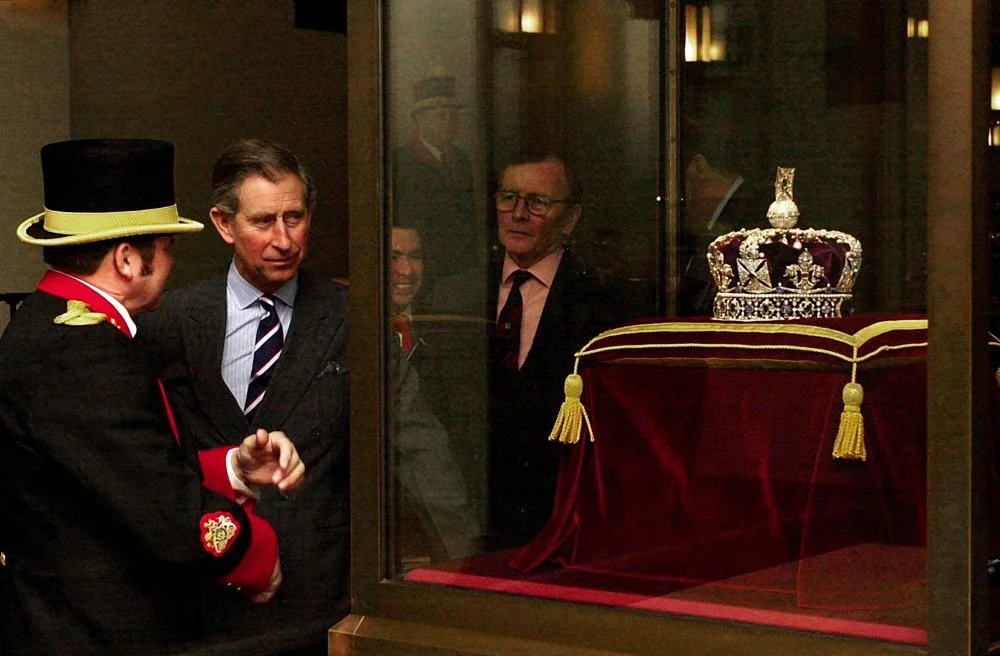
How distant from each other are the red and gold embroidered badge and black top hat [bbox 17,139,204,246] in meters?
0.42

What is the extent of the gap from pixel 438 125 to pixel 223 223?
1.91ft

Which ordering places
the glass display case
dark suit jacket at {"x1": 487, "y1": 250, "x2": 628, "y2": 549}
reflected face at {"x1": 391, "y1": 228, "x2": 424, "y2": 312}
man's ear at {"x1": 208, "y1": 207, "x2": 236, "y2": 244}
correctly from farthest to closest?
1. man's ear at {"x1": 208, "y1": 207, "x2": 236, "y2": 244}
2. reflected face at {"x1": 391, "y1": 228, "x2": 424, "y2": 312}
3. dark suit jacket at {"x1": 487, "y1": 250, "x2": 628, "y2": 549}
4. the glass display case

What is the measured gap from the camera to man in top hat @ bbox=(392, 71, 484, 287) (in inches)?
87.4

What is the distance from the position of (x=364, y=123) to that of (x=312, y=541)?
27.0 inches

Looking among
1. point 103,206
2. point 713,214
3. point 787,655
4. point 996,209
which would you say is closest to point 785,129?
point 713,214

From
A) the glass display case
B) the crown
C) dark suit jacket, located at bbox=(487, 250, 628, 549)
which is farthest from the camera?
dark suit jacket, located at bbox=(487, 250, 628, 549)

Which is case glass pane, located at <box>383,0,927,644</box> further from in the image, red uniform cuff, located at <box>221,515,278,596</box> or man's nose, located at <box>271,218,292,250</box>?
man's nose, located at <box>271,218,292,250</box>

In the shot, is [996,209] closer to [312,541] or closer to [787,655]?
[787,655]

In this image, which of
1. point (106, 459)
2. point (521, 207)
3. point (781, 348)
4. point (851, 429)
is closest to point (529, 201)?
point (521, 207)

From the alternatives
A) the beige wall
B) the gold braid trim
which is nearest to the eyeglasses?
the gold braid trim

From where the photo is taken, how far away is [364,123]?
7.50ft

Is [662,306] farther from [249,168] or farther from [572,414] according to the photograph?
Result: [249,168]

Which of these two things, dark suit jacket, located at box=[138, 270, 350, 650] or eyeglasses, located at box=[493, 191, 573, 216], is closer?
eyeglasses, located at box=[493, 191, 573, 216]

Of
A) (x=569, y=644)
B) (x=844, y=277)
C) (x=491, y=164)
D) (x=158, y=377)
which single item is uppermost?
(x=491, y=164)
